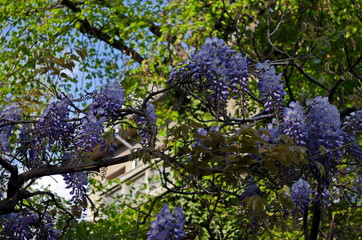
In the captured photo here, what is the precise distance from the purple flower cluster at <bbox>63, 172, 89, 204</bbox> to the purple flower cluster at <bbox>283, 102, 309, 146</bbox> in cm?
115

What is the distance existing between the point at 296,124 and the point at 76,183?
48.9 inches

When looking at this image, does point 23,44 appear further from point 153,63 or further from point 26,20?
point 153,63

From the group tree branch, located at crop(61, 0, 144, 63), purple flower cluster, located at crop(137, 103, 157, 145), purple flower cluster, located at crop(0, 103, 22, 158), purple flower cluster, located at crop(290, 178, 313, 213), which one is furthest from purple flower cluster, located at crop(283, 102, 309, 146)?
tree branch, located at crop(61, 0, 144, 63)

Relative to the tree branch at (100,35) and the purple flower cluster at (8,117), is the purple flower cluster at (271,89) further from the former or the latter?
the tree branch at (100,35)

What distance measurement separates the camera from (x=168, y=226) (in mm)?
3270

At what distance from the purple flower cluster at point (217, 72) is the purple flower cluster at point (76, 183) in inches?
29.7

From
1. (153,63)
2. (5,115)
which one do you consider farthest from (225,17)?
(5,115)

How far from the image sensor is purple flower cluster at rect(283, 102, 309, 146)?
3.24 meters

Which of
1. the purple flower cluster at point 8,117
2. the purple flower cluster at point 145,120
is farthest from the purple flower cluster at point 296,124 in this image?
the purple flower cluster at point 8,117

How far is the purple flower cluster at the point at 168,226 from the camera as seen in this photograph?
3.25 m

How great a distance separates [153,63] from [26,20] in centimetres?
297

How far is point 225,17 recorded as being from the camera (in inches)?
441

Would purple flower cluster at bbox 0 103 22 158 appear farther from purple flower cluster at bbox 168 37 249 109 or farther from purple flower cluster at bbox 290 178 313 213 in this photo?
purple flower cluster at bbox 290 178 313 213

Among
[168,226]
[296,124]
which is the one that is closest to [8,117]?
[168,226]
